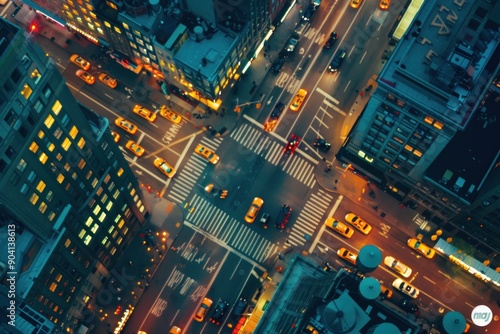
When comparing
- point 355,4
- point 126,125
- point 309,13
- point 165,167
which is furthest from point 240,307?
point 355,4

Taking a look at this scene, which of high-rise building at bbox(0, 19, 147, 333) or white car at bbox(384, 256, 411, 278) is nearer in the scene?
high-rise building at bbox(0, 19, 147, 333)

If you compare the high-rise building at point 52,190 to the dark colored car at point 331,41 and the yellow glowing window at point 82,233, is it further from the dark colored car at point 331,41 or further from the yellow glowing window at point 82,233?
the dark colored car at point 331,41

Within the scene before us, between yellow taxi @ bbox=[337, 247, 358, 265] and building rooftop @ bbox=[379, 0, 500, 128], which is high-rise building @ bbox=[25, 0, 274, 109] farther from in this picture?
yellow taxi @ bbox=[337, 247, 358, 265]

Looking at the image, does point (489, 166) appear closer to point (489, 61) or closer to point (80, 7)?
point (489, 61)

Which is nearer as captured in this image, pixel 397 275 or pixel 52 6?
pixel 397 275

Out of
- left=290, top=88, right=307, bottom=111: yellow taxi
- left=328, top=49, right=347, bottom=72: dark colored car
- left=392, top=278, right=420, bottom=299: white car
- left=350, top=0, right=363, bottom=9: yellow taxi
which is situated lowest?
left=392, top=278, right=420, bottom=299: white car

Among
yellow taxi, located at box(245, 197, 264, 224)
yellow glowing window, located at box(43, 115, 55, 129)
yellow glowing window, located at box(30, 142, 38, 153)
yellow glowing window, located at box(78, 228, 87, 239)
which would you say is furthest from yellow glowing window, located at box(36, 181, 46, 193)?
yellow taxi, located at box(245, 197, 264, 224)

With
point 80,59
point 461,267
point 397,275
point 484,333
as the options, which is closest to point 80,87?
point 80,59
